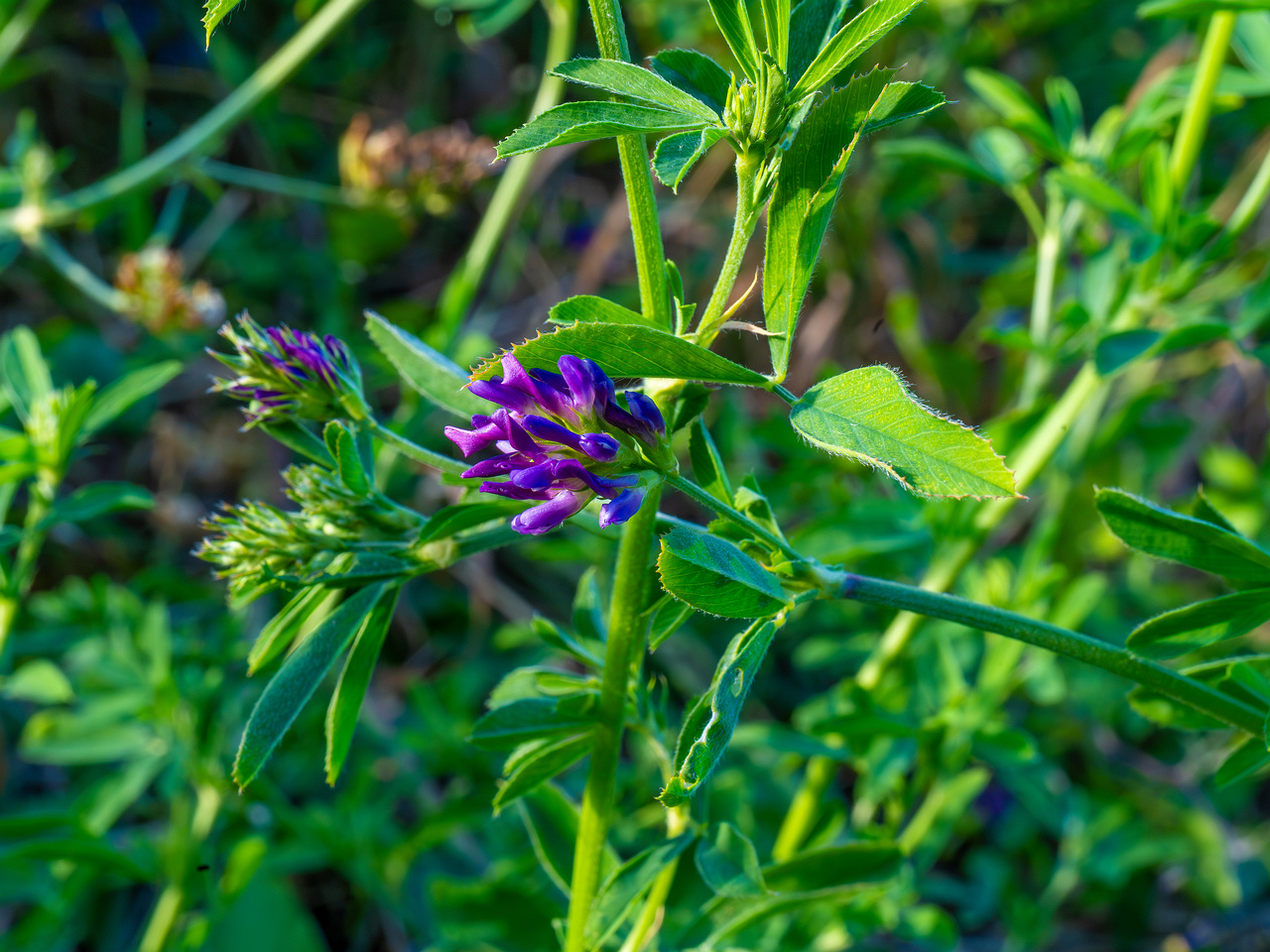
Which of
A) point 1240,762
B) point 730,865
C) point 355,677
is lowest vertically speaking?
point 730,865

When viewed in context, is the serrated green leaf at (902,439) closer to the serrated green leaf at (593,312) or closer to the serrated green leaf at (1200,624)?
the serrated green leaf at (593,312)

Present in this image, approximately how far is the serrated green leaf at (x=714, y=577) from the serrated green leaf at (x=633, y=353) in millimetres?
143

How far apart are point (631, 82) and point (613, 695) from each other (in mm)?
614

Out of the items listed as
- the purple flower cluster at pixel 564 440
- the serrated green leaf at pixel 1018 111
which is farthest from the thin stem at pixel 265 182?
the purple flower cluster at pixel 564 440

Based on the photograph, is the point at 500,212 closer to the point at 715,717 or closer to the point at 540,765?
Result: the point at 540,765

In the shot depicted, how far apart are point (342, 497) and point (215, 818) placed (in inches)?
52.9

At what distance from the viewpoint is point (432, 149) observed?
2.98 meters

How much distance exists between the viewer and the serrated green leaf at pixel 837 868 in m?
1.47

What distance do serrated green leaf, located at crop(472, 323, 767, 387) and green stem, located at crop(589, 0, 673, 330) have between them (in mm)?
87

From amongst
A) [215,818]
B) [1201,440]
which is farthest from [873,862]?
[1201,440]

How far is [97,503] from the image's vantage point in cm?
172

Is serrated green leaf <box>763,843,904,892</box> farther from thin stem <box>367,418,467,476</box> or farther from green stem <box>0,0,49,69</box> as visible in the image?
green stem <box>0,0,49,69</box>

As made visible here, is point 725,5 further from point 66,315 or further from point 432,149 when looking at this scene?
point 66,315

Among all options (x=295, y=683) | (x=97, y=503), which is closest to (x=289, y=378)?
(x=295, y=683)
